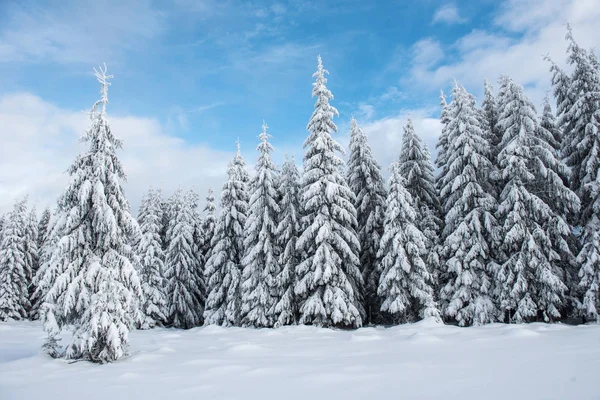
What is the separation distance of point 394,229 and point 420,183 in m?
6.11

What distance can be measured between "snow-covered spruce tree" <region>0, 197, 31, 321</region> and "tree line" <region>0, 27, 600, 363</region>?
24409mm

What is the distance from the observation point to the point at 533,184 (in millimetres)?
22172

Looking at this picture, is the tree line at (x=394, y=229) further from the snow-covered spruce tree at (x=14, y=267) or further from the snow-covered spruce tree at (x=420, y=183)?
the snow-covered spruce tree at (x=14, y=267)

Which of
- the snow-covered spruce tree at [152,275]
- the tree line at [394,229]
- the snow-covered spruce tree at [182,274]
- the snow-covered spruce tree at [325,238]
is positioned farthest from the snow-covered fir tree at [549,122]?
the snow-covered spruce tree at [152,275]

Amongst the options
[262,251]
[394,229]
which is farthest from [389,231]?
[262,251]

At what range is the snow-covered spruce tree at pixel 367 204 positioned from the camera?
82.5 feet

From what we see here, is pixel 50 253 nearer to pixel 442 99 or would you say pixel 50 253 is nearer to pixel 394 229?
pixel 394 229

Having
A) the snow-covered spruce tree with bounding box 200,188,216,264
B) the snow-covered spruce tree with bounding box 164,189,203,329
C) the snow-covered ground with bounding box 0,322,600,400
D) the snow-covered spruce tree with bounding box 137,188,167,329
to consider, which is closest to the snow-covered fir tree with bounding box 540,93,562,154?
the snow-covered ground with bounding box 0,322,600,400

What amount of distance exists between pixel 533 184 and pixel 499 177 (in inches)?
75.4

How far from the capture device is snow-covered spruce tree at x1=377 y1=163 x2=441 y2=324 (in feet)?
70.4

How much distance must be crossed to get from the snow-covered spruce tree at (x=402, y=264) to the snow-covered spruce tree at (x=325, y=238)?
73.1 inches

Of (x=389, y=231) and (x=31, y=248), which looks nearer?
(x=389, y=231)

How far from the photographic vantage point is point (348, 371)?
30.0 feet

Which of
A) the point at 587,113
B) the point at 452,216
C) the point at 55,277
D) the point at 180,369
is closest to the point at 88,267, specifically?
the point at 55,277
